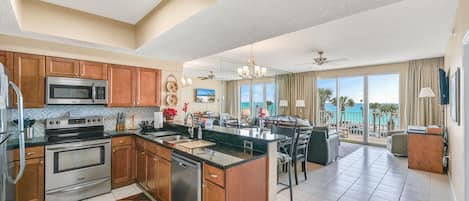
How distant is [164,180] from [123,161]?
118 cm

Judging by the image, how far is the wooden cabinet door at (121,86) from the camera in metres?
3.46

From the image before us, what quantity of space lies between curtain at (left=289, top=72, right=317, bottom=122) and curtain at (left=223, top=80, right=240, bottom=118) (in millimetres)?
3102

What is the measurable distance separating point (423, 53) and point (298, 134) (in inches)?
182

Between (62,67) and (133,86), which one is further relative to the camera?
(133,86)

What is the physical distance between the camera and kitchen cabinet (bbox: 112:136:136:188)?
10.7 feet

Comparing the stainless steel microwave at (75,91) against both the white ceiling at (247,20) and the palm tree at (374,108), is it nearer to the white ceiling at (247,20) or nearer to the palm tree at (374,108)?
the white ceiling at (247,20)

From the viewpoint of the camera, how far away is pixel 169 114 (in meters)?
4.03

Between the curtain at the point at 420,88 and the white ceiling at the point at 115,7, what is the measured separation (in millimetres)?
7260

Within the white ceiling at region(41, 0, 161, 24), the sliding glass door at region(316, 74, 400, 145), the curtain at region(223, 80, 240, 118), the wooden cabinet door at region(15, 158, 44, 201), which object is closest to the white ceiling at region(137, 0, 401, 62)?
the white ceiling at region(41, 0, 161, 24)

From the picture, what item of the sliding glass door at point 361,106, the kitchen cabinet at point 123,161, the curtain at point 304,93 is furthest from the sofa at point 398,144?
the kitchen cabinet at point 123,161

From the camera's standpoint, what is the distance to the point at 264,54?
17.9 ft

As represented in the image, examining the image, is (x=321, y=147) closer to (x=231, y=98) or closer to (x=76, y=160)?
(x=76, y=160)

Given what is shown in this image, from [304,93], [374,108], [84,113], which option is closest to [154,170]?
[84,113]

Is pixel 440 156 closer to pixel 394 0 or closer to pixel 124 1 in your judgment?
pixel 394 0
